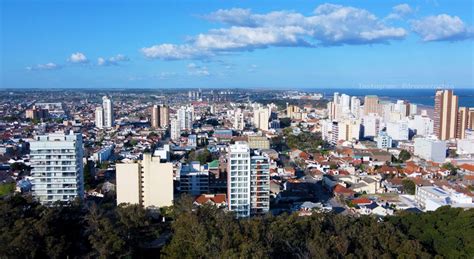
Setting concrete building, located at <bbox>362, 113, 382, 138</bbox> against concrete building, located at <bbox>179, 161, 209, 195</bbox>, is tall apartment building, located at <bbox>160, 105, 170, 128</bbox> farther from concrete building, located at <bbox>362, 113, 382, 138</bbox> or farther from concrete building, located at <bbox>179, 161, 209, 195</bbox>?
concrete building, located at <bbox>179, 161, 209, 195</bbox>

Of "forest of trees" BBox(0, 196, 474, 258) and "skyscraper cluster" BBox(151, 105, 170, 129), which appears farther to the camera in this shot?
"skyscraper cluster" BBox(151, 105, 170, 129)

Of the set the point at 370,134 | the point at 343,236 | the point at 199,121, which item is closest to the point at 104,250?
the point at 343,236

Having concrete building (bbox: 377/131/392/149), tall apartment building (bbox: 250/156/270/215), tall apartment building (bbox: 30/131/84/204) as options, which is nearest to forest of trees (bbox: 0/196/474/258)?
tall apartment building (bbox: 250/156/270/215)

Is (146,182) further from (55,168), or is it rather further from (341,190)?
(341,190)

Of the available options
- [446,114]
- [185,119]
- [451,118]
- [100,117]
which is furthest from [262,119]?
[451,118]

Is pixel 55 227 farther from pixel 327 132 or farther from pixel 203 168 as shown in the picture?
pixel 327 132
